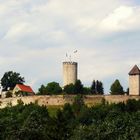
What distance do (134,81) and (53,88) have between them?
40.1 feet

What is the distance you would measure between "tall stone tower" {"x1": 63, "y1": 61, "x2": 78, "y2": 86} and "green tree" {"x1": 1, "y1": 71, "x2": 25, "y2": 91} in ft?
23.4

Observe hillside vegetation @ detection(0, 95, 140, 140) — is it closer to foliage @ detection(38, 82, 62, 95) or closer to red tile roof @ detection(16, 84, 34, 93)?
foliage @ detection(38, 82, 62, 95)

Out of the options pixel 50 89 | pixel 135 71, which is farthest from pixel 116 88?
pixel 50 89

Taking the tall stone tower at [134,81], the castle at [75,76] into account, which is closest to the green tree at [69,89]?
the castle at [75,76]

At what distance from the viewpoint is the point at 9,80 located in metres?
122

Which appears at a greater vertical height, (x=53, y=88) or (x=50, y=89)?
(x=53, y=88)

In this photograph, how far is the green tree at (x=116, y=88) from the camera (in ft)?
372

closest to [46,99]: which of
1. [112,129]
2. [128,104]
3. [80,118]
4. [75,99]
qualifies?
[75,99]

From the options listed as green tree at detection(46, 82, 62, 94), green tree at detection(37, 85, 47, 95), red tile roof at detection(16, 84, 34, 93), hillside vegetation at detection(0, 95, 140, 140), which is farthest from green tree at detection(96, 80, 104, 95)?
hillside vegetation at detection(0, 95, 140, 140)

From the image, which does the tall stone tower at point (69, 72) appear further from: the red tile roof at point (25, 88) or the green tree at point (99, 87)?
the red tile roof at point (25, 88)

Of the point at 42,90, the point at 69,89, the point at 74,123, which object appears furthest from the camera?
the point at 42,90

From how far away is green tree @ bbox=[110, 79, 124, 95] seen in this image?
113438 mm

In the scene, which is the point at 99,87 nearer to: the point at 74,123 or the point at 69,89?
the point at 69,89

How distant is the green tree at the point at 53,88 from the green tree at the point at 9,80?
6716 mm
